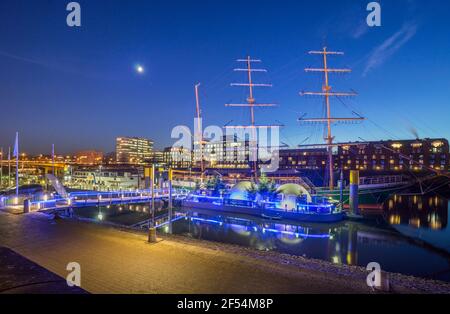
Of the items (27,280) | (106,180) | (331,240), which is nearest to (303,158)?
(106,180)

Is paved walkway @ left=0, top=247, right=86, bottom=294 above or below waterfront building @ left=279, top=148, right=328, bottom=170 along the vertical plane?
below

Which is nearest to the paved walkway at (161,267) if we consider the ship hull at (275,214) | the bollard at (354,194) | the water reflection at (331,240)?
the water reflection at (331,240)

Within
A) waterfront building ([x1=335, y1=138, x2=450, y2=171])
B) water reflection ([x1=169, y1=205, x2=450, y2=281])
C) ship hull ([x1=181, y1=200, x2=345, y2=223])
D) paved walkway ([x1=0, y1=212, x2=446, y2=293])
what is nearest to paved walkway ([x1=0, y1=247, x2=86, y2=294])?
paved walkway ([x1=0, y1=212, x2=446, y2=293])

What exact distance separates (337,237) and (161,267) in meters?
17.7

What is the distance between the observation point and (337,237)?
74.3 feet

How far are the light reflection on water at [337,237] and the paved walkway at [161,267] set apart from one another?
28.3ft

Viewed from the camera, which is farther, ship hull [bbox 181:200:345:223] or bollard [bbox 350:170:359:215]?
bollard [bbox 350:170:359:215]

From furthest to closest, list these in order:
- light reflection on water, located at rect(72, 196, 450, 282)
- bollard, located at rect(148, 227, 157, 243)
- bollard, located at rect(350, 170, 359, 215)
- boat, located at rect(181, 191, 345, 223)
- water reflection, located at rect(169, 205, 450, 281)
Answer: bollard, located at rect(350, 170, 359, 215) → boat, located at rect(181, 191, 345, 223) → light reflection on water, located at rect(72, 196, 450, 282) → water reflection, located at rect(169, 205, 450, 281) → bollard, located at rect(148, 227, 157, 243)

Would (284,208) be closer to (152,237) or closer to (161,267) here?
(152,237)

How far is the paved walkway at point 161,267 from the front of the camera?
313 inches

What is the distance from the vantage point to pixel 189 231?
24.1m

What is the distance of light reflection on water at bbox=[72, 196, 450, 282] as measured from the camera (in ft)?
55.7

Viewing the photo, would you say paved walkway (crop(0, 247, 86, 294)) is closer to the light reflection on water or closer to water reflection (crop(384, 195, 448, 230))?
the light reflection on water

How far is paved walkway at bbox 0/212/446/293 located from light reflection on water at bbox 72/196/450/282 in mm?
8620
